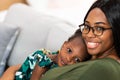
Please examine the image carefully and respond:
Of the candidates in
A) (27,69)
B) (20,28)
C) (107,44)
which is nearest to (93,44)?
(107,44)

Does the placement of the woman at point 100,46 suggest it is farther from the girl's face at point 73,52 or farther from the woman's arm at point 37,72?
the woman's arm at point 37,72

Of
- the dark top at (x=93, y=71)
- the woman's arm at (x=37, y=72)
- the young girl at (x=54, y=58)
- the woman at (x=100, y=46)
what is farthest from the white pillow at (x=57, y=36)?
the dark top at (x=93, y=71)

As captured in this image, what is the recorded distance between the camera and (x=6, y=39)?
199cm

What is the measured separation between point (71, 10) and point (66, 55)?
1.12 metres

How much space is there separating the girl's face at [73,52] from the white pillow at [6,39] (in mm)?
724

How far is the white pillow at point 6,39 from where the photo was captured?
77.7 inches

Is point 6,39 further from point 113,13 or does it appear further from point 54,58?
point 113,13

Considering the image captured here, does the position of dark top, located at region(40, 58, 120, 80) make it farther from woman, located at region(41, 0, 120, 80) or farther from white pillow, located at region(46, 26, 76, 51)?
white pillow, located at region(46, 26, 76, 51)

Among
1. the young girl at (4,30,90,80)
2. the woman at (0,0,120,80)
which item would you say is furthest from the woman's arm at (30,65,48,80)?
the woman at (0,0,120,80)

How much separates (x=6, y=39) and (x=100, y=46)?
107 centimetres

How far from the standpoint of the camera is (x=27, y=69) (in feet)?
4.91

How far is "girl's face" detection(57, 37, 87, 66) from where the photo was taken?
1.30 m

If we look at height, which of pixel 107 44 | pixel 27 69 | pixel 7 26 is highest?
pixel 7 26

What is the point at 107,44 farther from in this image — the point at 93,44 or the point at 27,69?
the point at 27,69
